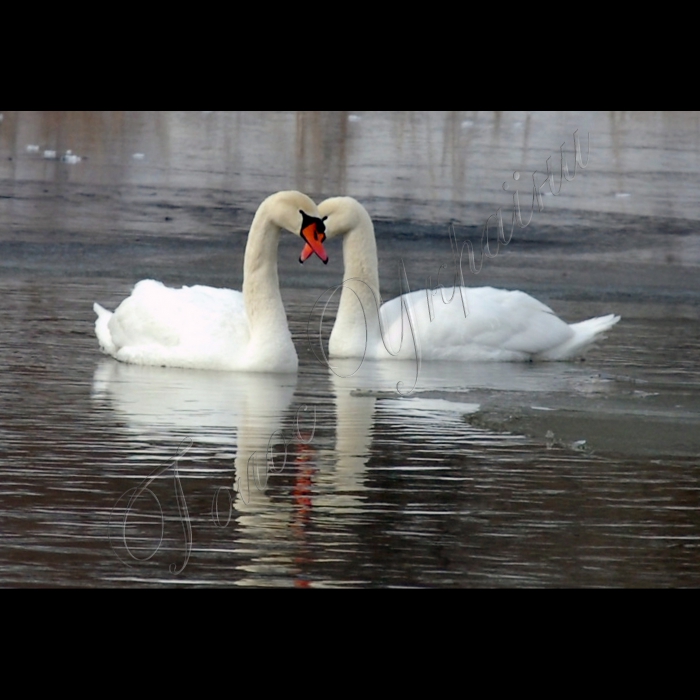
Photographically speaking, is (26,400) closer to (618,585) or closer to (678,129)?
(618,585)

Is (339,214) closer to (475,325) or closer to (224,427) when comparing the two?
(475,325)

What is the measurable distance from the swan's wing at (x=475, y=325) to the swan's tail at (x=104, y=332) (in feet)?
5.68

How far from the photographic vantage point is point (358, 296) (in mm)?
10250

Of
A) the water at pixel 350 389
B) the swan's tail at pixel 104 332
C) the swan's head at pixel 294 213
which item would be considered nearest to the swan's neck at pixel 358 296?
the water at pixel 350 389

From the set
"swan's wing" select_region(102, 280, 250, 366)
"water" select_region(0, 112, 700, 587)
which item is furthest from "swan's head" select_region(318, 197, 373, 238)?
"swan's wing" select_region(102, 280, 250, 366)

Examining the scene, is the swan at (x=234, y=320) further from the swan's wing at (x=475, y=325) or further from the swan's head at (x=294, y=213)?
the swan's wing at (x=475, y=325)

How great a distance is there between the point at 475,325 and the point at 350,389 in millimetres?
1463

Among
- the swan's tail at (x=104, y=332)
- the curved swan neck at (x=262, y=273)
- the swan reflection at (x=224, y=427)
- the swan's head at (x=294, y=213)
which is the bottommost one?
the swan reflection at (x=224, y=427)

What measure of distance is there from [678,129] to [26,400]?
449 inches

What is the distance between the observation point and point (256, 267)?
9.45 meters

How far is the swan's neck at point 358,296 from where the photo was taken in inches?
397

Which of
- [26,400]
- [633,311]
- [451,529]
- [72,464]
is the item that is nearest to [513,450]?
[451,529]

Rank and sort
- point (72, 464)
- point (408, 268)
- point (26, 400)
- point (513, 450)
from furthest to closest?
point (408, 268) → point (26, 400) → point (513, 450) → point (72, 464)

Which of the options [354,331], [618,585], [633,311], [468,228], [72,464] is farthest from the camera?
[468,228]
